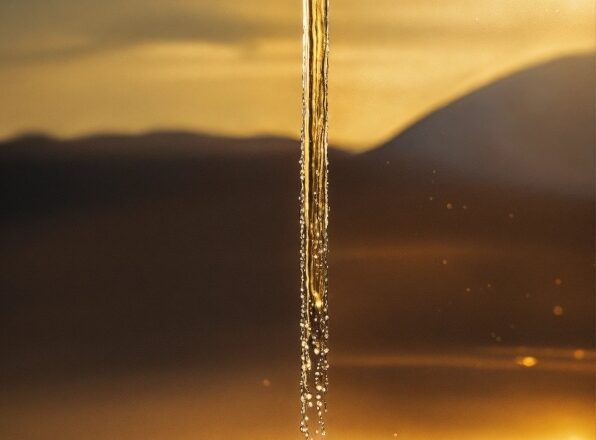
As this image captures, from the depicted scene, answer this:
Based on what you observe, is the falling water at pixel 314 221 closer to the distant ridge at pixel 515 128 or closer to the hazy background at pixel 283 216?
the hazy background at pixel 283 216

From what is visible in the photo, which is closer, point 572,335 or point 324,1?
point 324,1

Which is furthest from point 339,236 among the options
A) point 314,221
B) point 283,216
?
point 314,221

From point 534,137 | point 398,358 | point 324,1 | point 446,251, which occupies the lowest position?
point 398,358

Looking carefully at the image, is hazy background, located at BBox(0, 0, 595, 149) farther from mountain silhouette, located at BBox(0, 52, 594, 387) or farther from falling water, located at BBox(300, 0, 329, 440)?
falling water, located at BBox(300, 0, 329, 440)

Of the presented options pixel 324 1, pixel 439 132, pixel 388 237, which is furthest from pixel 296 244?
pixel 324 1

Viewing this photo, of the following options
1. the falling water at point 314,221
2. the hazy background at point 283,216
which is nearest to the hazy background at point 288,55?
the hazy background at point 283,216

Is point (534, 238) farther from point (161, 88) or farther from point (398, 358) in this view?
point (161, 88)

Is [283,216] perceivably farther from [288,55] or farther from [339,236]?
[288,55]
